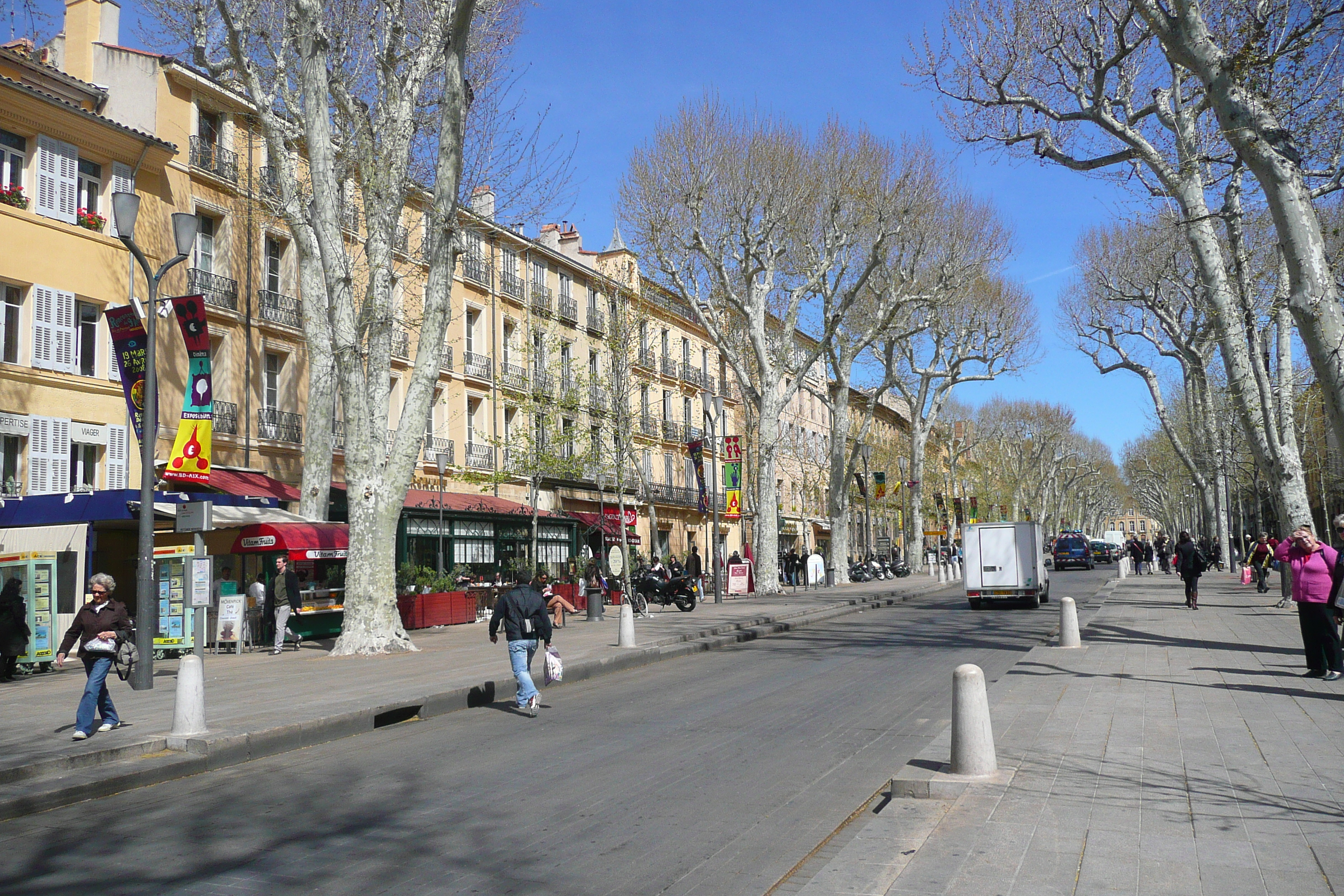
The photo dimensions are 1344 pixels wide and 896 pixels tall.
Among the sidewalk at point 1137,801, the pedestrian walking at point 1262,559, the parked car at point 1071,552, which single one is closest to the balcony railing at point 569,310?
the pedestrian walking at point 1262,559

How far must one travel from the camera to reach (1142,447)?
87250 mm

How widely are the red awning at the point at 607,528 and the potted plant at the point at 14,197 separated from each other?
17.6 metres

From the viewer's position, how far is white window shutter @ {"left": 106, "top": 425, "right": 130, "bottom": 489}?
22172 millimetres

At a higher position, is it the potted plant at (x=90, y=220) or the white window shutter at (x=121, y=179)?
the white window shutter at (x=121, y=179)

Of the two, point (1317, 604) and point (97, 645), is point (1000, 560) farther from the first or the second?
point (97, 645)

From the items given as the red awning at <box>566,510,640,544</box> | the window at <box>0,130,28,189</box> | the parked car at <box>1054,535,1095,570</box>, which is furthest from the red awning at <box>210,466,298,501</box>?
the parked car at <box>1054,535,1095,570</box>

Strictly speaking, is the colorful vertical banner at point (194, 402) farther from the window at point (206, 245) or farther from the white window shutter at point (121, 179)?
the window at point (206, 245)

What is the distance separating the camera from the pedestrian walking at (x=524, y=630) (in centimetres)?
1125

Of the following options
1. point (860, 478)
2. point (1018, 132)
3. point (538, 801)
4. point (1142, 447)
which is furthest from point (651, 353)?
point (1142, 447)

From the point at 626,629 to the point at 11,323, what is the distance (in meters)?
13.6

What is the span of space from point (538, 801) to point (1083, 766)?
359 centimetres

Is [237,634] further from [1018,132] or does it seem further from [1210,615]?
[1210,615]

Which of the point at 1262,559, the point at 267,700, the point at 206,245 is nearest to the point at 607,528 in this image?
the point at 206,245

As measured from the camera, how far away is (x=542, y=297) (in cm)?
3878
